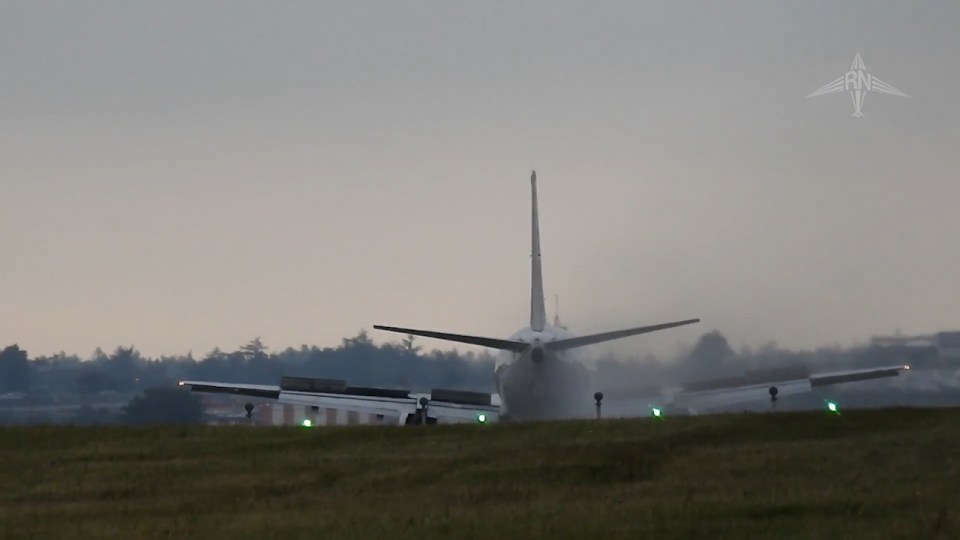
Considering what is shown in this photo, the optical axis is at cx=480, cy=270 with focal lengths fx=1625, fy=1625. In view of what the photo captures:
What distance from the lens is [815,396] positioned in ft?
273

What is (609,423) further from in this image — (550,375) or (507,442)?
(550,375)

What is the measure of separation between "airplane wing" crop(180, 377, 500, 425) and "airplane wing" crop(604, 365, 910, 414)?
34.8 ft

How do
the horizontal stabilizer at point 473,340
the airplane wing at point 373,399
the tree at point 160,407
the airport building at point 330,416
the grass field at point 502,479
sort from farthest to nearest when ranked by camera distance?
the tree at point 160,407 < the airport building at point 330,416 < the airplane wing at point 373,399 < the horizontal stabilizer at point 473,340 < the grass field at point 502,479

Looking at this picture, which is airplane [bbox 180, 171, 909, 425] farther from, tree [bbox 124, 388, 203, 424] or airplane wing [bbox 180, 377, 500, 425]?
tree [bbox 124, 388, 203, 424]

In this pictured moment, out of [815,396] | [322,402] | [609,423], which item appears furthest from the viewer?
[815,396]

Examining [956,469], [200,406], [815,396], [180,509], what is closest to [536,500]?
[180,509]

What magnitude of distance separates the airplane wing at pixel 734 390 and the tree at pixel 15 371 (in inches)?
2286

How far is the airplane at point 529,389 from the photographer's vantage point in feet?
208

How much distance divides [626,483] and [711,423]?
8.23m

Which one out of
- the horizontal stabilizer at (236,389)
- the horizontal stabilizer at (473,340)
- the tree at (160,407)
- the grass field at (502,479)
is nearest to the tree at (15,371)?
the tree at (160,407)

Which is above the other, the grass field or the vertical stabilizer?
the vertical stabilizer

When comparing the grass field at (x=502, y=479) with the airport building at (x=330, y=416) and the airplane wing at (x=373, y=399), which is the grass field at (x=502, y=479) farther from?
the airplane wing at (x=373, y=399)

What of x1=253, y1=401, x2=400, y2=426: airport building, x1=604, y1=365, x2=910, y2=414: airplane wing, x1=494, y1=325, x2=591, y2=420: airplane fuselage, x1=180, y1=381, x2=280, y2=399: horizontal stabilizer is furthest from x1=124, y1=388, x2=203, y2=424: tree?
x1=494, y1=325, x2=591, y2=420: airplane fuselage

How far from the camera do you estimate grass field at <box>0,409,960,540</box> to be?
2750 centimetres
